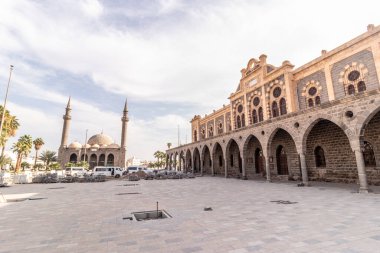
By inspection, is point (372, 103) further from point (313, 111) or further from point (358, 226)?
point (358, 226)

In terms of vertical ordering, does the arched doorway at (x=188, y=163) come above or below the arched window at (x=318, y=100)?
below

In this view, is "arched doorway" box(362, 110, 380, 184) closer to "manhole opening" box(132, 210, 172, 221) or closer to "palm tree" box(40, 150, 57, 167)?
"manhole opening" box(132, 210, 172, 221)

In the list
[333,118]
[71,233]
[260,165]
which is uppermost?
[333,118]

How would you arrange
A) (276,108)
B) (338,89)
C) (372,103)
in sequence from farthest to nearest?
(276,108) → (338,89) → (372,103)

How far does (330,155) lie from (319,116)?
181 inches

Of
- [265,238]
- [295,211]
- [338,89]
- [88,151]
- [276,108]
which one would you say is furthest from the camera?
[88,151]

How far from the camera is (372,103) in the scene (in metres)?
10.1

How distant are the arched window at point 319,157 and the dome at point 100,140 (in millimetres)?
60327

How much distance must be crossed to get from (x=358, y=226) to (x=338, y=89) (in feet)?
45.8

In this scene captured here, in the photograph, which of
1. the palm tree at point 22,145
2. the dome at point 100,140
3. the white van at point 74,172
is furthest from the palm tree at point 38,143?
the white van at point 74,172

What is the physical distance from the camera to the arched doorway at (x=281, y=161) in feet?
62.2

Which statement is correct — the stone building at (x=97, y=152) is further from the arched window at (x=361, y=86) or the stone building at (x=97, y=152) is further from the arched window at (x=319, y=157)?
the arched window at (x=361, y=86)

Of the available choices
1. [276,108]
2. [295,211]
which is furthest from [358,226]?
[276,108]

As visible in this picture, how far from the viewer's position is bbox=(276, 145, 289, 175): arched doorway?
A: 746 inches
